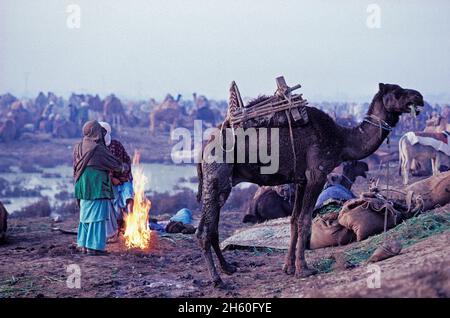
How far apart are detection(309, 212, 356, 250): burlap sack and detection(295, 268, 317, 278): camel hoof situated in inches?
67.0

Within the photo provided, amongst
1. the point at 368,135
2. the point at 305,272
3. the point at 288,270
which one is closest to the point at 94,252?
the point at 288,270

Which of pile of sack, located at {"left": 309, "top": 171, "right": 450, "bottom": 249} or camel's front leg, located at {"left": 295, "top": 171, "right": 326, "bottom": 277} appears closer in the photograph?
camel's front leg, located at {"left": 295, "top": 171, "right": 326, "bottom": 277}

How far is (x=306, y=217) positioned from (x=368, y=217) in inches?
68.6

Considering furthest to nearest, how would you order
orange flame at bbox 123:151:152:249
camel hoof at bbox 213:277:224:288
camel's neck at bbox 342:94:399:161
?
orange flame at bbox 123:151:152:249
camel's neck at bbox 342:94:399:161
camel hoof at bbox 213:277:224:288

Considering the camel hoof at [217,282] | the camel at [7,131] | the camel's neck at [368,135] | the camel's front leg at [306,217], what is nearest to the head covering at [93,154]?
the camel hoof at [217,282]

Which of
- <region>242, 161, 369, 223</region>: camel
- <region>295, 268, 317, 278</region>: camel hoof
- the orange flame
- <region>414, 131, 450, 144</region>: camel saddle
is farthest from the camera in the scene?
<region>414, 131, 450, 144</region>: camel saddle

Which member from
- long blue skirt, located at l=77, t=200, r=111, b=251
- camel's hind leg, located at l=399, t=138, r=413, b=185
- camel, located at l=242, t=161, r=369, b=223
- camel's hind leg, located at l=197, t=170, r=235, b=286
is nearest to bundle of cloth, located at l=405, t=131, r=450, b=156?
camel's hind leg, located at l=399, t=138, r=413, b=185

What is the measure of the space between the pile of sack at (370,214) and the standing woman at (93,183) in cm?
270

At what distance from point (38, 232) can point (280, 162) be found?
5841mm

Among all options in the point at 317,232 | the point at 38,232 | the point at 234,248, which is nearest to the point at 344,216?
the point at 317,232

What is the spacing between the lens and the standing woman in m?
8.88

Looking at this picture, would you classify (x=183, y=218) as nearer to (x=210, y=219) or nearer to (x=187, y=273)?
(x=187, y=273)

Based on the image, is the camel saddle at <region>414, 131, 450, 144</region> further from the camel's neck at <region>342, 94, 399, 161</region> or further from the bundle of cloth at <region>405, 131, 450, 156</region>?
the camel's neck at <region>342, 94, 399, 161</region>
